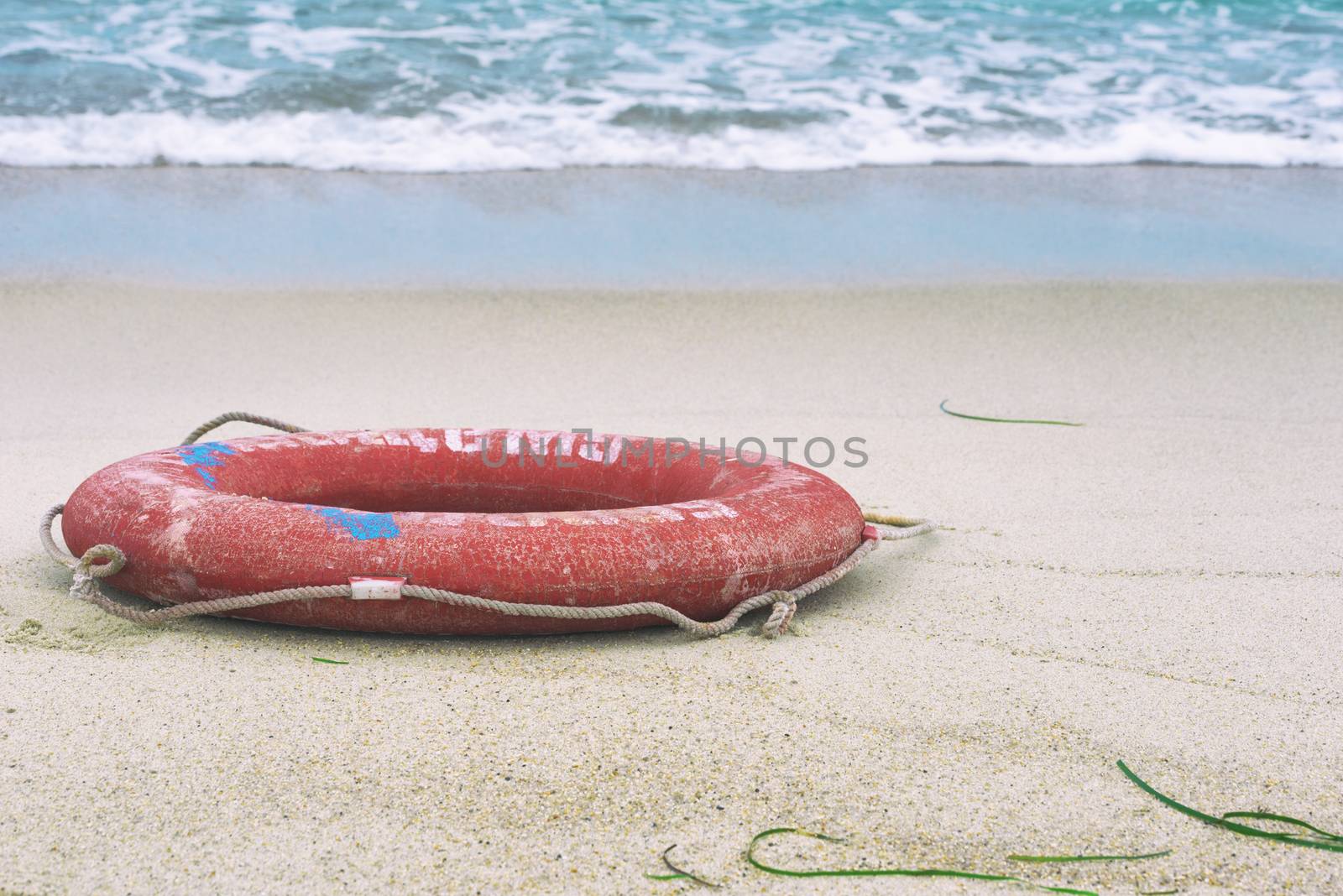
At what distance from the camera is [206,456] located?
109 inches

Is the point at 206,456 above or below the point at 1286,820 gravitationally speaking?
above

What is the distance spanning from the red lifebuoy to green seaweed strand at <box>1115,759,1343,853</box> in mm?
896

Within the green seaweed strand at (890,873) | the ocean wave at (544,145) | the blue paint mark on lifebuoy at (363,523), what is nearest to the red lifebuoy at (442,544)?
the blue paint mark on lifebuoy at (363,523)

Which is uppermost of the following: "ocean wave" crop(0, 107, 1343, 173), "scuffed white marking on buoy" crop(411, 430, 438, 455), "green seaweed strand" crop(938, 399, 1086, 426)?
"ocean wave" crop(0, 107, 1343, 173)

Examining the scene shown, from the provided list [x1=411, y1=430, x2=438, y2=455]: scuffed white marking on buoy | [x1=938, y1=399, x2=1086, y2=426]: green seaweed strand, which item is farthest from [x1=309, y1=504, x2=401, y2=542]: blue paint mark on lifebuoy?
[x1=938, y1=399, x2=1086, y2=426]: green seaweed strand

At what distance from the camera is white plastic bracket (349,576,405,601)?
7.38 feet

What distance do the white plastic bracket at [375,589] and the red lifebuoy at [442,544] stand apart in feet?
0.09

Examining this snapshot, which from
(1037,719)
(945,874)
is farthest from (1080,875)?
(1037,719)

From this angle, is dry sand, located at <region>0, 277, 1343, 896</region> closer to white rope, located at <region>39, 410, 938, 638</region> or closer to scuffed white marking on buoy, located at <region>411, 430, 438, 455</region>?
white rope, located at <region>39, 410, 938, 638</region>

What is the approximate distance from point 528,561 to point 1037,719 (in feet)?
3.22

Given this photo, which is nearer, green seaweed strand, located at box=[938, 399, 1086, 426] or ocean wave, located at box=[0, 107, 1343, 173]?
green seaweed strand, located at box=[938, 399, 1086, 426]

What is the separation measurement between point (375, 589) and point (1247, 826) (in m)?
1.53

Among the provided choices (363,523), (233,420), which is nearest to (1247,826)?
(363,523)

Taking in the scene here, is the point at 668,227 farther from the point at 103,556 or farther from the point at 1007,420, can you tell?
the point at 103,556
